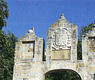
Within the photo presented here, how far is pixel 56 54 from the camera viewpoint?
1381 centimetres

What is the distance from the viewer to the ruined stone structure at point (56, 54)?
13.3 meters

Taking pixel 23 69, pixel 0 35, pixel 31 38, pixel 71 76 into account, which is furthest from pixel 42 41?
pixel 71 76

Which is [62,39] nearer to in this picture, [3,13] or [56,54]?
[56,54]

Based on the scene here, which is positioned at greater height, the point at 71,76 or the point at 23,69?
the point at 23,69

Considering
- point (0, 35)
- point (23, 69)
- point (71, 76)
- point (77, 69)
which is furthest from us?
point (71, 76)

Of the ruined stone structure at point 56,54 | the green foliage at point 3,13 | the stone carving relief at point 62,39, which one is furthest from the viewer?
the green foliage at point 3,13

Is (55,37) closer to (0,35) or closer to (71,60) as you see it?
(71,60)

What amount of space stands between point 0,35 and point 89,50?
26.5 ft

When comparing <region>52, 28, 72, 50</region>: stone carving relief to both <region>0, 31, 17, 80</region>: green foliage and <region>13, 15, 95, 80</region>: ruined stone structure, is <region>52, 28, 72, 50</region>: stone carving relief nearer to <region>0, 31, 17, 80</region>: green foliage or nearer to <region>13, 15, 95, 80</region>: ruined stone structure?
<region>13, 15, 95, 80</region>: ruined stone structure

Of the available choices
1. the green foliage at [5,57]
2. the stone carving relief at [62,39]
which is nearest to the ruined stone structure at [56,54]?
the stone carving relief at [62,39]

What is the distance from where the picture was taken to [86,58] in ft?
43.8

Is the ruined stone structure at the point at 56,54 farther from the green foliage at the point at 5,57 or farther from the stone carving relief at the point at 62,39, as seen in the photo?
the green foliage at the point at 5,57

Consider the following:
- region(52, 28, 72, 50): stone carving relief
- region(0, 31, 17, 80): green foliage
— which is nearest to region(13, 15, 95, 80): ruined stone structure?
region(52, 28, 72, 50): stone carving relief

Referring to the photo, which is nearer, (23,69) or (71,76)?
(23,69)
